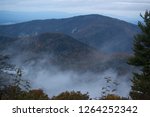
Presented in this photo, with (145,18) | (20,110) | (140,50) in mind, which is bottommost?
(20,110)

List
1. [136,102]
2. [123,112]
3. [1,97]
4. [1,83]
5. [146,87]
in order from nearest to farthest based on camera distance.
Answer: [123,112] < [136,102] < [1,97] < [1,83] < [146,87]

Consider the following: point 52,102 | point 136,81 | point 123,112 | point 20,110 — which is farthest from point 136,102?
point 136,81

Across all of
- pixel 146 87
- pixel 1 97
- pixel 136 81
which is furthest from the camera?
pixel 136 81

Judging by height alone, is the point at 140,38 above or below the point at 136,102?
above

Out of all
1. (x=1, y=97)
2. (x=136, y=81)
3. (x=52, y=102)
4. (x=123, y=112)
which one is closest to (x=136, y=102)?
(x=123, y=112)

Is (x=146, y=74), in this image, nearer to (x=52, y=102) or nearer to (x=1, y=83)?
(x=1, y=83)

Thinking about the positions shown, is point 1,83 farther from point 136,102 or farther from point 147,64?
point 147,64

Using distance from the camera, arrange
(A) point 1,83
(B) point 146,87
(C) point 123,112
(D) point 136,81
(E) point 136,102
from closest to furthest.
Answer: (C) point 123,112, (E) point 136,102, (A) point 1,83, (B) point 146,87, (D) point 136,81

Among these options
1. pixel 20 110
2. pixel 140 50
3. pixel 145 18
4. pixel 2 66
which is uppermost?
pixel 145 18

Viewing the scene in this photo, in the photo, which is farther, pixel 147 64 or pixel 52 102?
pixel 147 64
